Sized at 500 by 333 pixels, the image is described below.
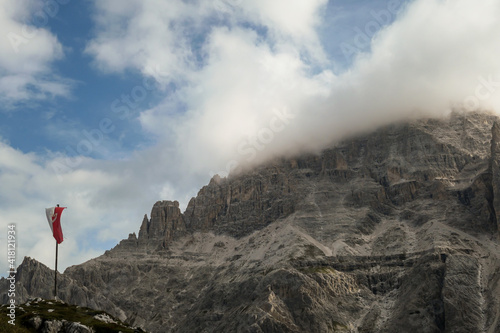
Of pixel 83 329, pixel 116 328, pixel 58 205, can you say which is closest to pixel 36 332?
pixel 83 329

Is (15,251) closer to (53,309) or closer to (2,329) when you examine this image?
(2,329)

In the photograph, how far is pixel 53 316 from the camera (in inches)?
6063

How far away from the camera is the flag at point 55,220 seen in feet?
499

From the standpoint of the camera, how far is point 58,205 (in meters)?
154

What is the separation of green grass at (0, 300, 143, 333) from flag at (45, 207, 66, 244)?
21168 mm

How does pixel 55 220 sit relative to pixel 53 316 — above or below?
above

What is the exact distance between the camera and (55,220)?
15225cm

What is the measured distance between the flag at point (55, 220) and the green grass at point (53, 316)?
2117cm

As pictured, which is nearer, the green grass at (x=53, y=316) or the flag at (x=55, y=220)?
the green grass at (x=53, y=316)

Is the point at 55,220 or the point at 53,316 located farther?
the point at 53,316

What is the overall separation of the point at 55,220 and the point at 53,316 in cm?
2662

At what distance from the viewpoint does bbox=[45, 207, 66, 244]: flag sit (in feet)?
499

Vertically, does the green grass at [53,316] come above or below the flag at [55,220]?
below

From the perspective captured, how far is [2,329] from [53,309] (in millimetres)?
48267
